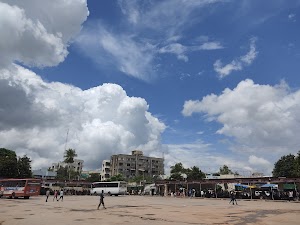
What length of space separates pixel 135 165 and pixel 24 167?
61.0 metres

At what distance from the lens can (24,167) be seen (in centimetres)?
7250

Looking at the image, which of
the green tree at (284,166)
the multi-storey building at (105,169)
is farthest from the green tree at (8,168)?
the green tree at (284,166)

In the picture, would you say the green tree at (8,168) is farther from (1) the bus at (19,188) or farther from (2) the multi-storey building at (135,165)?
(2) the multi-storey building at (135,165)

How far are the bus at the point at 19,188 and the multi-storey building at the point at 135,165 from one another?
7904 cm

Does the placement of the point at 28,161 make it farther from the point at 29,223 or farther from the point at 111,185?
the point at 29,223

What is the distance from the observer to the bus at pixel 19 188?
41906 millimetres

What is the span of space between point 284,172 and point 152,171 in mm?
62174

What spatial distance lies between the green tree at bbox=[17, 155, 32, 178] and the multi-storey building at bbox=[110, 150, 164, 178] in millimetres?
50388

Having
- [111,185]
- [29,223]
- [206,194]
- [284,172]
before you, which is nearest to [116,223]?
[29,223]

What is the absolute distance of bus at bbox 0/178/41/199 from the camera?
4191cm

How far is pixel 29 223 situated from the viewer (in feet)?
49.6

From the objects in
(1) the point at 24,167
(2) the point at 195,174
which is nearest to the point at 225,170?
(2) the point at 195,174

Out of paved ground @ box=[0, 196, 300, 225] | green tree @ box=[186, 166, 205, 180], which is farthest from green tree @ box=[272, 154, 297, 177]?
paved ground @ box=[0, 196, 300, 225]

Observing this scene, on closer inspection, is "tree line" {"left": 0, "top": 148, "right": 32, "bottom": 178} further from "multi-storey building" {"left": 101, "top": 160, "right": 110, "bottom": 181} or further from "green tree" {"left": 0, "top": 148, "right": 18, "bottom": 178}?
"multi-storey building" {"left": 101, "top": 160, "right": 110, "bottom": 181}
